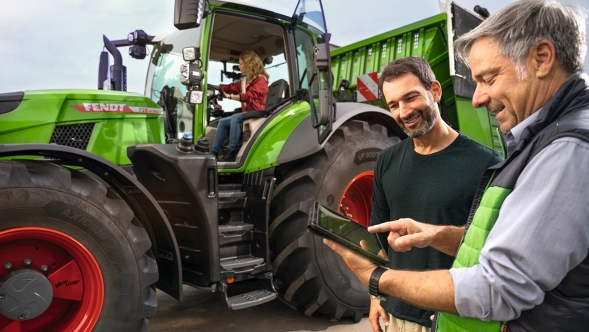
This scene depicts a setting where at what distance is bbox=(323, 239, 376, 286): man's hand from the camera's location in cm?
110

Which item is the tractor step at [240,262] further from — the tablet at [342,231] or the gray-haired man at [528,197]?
the gray-haired man at [528,197]

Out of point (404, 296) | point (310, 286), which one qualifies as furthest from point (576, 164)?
point (310, 286)

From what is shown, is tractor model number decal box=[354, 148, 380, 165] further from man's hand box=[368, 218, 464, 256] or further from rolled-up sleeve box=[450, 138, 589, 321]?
rolled-up sleeve box=[450, 138, 589, 321]

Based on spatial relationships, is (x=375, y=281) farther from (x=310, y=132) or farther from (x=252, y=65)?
(x=252, y=65)

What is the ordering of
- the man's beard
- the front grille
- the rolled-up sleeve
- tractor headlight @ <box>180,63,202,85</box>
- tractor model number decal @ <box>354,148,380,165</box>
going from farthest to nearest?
1. tractor model number decal @ <box>354,148,380,165</box>
2. tractor headlight @ <box>180,63,202,85</box>
3. the front grille
4. the man's beard
5. the rolled-up sleeve

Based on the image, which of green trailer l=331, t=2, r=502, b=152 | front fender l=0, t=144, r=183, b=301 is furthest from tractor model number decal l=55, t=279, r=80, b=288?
green trailer l=331, t=2, r=502, b=152

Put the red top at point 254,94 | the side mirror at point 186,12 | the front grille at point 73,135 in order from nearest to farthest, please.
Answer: the side mirror at point 186,12, the front grille at point 73,135, the red top at point 254,94

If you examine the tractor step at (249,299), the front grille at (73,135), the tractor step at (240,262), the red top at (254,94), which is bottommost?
the tractor step at (249,299)

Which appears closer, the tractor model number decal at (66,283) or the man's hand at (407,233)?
the man's hand at (407,233)

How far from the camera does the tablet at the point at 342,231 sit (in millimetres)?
1138

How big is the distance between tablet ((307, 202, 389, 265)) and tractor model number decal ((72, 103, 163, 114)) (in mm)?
2171

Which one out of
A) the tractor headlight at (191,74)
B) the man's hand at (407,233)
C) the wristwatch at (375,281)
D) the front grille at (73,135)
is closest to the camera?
the wristwatch at (375,281)

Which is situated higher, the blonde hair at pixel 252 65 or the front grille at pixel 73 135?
the blonde hair at pixel 252 65

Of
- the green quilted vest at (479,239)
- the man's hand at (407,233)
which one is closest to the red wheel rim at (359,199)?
the man's hand at (407,233)
